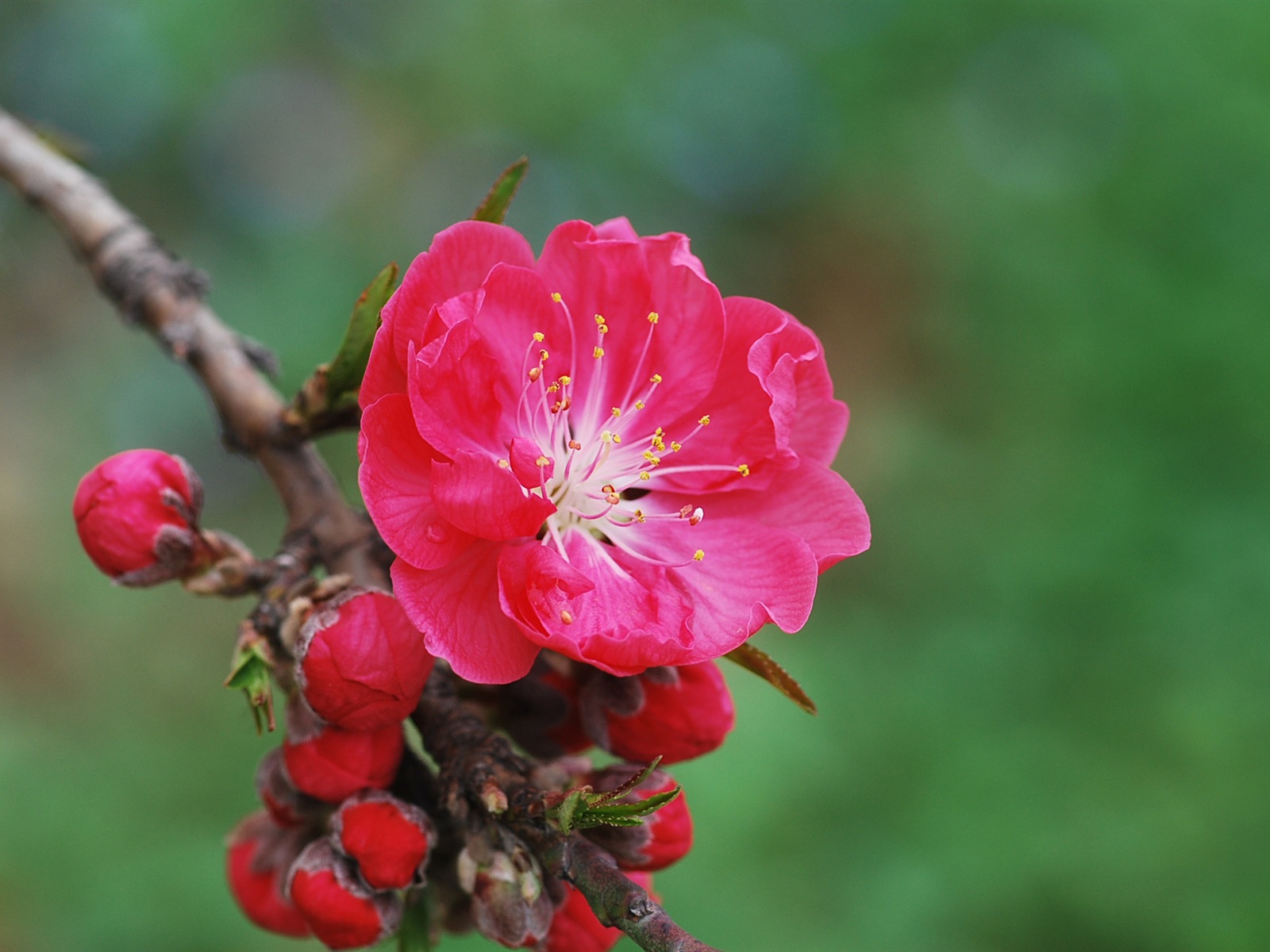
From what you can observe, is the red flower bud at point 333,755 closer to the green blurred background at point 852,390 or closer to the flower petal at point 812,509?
the flower petal at point 812,509

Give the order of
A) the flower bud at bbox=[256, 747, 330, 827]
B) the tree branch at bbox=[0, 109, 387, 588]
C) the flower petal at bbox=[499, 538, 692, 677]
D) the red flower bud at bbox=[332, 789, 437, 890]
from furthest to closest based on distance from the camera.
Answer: the tree branch at bbox=[0, 109, 387, 588], the flower bud at bbox=[256, 747, 330, 827], the red flower bud at bbox=[332, 789, 437, 890], the flower petal at bbox=[499, 538, 692, 677]

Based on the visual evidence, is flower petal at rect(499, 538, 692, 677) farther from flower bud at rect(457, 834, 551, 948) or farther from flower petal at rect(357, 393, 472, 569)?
flower bud at rect(457, 834, 551, 948)

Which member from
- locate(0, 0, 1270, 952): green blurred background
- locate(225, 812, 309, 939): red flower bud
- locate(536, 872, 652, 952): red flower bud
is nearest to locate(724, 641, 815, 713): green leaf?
locate(536, 872, 652, 952): red flower bud

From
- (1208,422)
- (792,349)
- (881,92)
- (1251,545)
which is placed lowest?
(792,349)

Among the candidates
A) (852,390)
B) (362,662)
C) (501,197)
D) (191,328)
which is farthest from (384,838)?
(852,390)

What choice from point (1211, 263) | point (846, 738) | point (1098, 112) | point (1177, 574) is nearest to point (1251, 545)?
point (1177, 574)

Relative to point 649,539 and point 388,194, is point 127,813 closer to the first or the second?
point 649,539

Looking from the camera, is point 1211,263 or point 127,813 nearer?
point 127,813

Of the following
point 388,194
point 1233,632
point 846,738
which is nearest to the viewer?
point 846,738
